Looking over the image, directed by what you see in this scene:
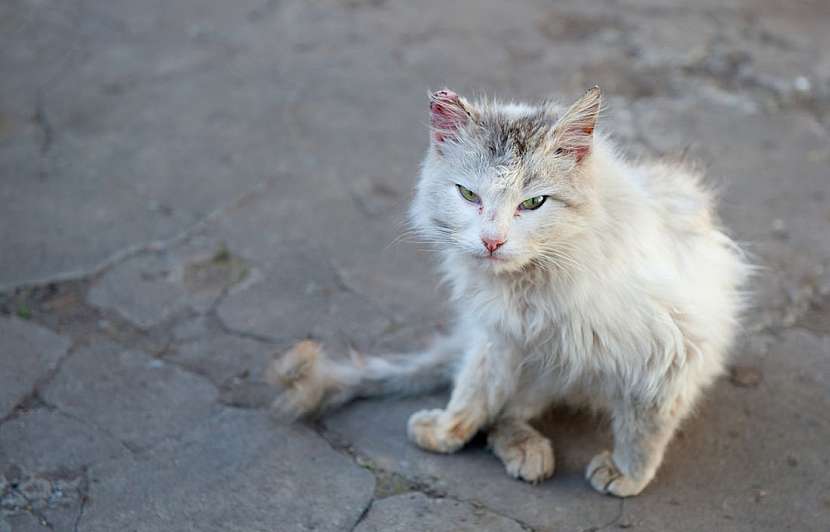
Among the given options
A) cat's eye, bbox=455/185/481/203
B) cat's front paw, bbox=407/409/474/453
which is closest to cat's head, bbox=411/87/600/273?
cat's eye, bbox=455/185/481/203

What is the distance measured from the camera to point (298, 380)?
2.82 meters

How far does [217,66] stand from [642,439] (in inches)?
128

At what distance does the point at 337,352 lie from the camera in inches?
124

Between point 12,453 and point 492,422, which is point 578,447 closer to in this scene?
point 492,422

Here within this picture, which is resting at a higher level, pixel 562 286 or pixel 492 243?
pixel 492 243

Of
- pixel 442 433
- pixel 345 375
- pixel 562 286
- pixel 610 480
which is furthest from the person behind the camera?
A: pixel 345 375

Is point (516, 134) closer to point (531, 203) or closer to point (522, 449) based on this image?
point (531, 203)

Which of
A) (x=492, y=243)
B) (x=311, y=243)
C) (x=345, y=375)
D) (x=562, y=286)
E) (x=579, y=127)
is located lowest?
(x=311, y=243)

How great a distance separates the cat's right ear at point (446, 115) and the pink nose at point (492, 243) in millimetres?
337

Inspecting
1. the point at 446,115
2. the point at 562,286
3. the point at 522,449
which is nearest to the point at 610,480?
the point at 522,449

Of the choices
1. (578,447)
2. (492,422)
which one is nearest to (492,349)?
(492,422)

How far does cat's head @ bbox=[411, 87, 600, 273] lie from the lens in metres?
2.30

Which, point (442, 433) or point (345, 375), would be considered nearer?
point (442, 433)

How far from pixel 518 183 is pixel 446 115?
0.30 m
